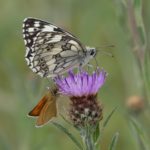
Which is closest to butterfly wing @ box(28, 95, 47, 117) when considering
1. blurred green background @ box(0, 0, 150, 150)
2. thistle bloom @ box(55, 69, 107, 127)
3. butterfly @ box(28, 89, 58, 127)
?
butterfly @ box(28, 89, 58, 127)

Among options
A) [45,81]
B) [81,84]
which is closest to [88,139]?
[81,84]

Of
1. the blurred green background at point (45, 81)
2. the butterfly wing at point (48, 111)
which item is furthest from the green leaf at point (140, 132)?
the blurred green background at point (45, 81)

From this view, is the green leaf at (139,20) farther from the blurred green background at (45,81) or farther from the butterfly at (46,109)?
the butterfly at (46,109)

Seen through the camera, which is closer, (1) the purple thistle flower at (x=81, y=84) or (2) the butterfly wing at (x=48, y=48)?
(1) the purple thistle flower at (x=81, y=84)

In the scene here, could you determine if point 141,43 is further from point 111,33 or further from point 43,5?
point 43,5

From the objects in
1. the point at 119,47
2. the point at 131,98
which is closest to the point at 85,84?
the point at 131,98

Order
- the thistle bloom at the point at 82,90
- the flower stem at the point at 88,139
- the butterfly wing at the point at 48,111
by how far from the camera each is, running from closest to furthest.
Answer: the flower stem at the point at 88,139, the butterfly wing at the point at 48,111, the thistle bloom at the point at 82,90
